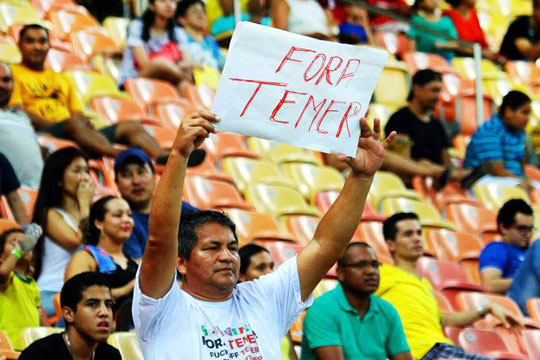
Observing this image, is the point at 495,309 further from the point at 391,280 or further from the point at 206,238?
the point at 206,238

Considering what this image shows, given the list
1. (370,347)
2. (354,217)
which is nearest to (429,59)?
(370,347)

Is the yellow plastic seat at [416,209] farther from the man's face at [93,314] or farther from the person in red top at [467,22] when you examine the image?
the person in red top at [467,22]

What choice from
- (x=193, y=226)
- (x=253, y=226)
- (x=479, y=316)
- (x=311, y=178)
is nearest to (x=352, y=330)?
(x=479, y=316)

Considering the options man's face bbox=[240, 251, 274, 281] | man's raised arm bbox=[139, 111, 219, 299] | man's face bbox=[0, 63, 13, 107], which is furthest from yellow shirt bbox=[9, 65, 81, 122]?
man's raised arm bbox=[139, 111, 219, 299]

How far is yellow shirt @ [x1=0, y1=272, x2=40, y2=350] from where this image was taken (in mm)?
5277

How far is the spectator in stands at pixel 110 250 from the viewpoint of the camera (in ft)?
18.0

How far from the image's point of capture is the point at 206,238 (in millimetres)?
3607

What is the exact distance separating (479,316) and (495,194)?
3102 millimetres

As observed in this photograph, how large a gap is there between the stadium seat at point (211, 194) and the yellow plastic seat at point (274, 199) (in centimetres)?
10

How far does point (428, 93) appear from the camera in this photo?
9133mm

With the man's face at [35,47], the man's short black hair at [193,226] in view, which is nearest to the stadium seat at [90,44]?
the man's face at [35,47]

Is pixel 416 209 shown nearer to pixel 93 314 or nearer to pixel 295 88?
pixel 93 314

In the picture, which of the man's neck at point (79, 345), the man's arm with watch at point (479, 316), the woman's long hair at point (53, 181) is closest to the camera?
the man's neck at point (79, 345)

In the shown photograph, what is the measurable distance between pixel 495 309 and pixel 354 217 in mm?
2221
